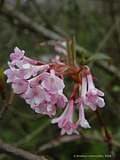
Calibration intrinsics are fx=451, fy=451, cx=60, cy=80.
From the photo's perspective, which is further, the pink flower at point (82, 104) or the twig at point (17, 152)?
the twig at point (17, 152)

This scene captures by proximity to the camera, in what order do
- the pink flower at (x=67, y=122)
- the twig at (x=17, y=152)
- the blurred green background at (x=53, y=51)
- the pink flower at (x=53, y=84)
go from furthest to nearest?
the blurred green background at (x=53, y=51) → the twig at (x=17, y=152) → the pink flower at (x=67, y=122) → the pink flower at (x=53, y=84)

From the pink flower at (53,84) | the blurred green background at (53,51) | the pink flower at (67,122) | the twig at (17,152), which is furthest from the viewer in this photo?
the blurred green background at (53,51)

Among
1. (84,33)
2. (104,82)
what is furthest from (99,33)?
(104,82)

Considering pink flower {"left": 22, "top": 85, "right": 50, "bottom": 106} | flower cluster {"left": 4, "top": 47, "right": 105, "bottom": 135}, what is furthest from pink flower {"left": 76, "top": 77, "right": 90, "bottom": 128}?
pink flower {"left": 22, "top": 85, "right": 50, "bottom": 106}

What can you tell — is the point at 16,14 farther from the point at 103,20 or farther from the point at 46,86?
the point at 46,86

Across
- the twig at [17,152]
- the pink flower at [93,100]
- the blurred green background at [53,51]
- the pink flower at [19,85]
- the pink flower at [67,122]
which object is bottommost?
the twig at [17,152]

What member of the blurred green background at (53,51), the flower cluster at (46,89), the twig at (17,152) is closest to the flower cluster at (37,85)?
the flower cluster at (46,89)

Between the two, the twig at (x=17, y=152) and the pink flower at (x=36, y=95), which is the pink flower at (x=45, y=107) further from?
the twig at (x=17, y=152)
